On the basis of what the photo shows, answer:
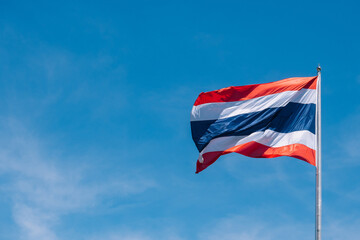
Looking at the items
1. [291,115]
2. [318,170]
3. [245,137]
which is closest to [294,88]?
[291,115]

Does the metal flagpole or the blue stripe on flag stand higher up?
the blue stripe on flag

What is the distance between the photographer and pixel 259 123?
82.7ft

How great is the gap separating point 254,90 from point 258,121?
5.31ft

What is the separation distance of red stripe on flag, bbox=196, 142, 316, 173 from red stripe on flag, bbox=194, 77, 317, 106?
8.27ft

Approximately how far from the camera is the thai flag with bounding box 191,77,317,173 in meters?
24.0

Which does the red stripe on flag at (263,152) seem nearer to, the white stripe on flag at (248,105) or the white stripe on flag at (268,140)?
the white stripe on flag at (268,140)

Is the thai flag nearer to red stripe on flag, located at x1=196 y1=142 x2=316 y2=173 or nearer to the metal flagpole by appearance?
red stripe on flag, located at x1=196 y1=142 x2=316 y2=173

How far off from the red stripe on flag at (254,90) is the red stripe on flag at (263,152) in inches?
99.3

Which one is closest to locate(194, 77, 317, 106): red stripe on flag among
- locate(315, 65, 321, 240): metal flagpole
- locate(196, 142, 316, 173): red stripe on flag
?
locate(315, 65, 321, 240): metal flagpole

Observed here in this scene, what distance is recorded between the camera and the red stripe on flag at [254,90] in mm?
25062

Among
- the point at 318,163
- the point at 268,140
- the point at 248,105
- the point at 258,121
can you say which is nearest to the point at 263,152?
the point at 268,140

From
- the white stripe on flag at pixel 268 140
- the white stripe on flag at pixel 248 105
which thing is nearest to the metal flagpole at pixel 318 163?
the white stripe on flag at pixel 248 105

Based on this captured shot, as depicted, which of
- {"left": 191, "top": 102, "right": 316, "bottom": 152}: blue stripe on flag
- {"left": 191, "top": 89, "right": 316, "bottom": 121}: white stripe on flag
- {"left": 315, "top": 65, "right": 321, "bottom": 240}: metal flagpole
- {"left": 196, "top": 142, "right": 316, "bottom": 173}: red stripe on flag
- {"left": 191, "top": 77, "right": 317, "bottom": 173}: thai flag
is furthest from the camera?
{"left": 191, "top": 89, "right": 316, "bottom": 121}: white stripe on flag

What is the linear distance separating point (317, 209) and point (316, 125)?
3840 mm
